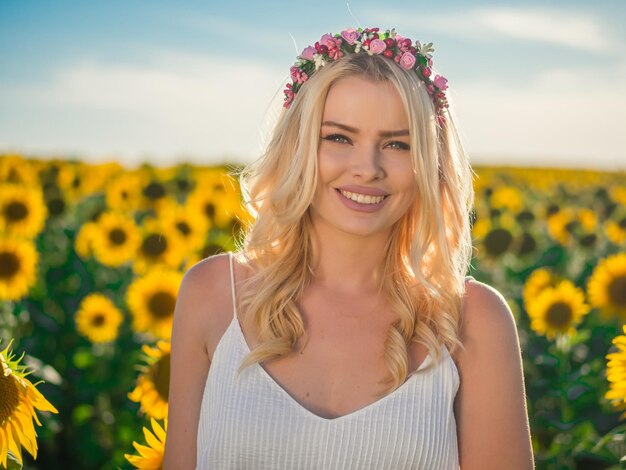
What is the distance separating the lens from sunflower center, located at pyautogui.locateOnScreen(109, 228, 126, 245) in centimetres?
872

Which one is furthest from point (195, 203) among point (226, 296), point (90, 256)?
point (226, 296)

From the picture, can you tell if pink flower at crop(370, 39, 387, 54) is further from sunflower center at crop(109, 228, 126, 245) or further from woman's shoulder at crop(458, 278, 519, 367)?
sunflower center at crop(109, 228, 126, 245)

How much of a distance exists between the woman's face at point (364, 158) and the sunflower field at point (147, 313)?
73 cm

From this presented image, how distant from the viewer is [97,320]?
7.15 metres

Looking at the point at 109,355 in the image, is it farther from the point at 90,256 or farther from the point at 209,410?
the point at 209,410

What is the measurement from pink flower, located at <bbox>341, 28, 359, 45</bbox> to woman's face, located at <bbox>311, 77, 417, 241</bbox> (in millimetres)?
213

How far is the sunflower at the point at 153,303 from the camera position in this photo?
675cm

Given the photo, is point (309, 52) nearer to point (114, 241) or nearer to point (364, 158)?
point (364, 158)

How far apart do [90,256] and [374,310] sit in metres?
5.82

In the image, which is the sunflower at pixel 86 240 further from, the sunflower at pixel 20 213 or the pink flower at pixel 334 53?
the pink flower at pixel 334 53

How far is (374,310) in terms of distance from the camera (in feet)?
11.6

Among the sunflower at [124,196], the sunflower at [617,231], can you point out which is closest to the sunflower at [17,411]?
the sunflower at [124,196]

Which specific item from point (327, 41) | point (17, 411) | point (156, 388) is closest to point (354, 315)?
point (327, 41)

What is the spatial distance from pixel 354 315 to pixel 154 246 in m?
4.99
